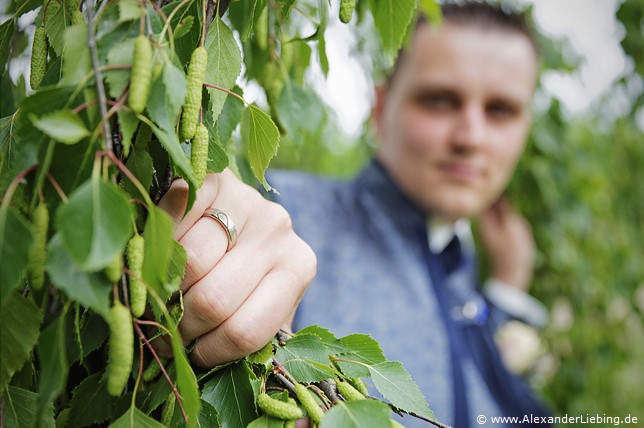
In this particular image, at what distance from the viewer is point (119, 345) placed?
1.15 feet

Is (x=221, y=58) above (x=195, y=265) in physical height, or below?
above

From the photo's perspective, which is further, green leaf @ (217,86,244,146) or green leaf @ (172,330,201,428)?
green leaf @ (217,86,244,146)

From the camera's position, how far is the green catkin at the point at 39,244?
35 centimetres

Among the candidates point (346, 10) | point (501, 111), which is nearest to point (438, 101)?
point (501, 111)

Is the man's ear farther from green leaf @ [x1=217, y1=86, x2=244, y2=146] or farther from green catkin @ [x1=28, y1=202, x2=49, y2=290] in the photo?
green catkin @ [x1=28, y1=202, x2=49, y2=290]

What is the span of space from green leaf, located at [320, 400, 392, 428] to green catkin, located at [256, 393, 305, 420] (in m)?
0.03

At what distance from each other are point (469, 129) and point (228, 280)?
4.02 feet

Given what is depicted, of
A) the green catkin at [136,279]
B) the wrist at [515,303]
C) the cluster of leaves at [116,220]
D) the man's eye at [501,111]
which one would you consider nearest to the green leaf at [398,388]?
the cluster of leaves at [116,220]

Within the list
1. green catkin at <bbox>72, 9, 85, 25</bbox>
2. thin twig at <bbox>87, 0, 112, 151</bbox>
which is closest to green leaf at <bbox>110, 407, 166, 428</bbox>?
thin twig at <bbox>87, 0, 112, 151</bbox>

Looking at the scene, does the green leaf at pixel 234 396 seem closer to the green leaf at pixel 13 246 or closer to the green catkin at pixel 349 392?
the green catkin at pixel 349 392

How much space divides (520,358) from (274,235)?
7.47 ft

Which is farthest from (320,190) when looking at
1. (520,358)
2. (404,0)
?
(520,358)

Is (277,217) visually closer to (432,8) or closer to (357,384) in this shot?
(357,384)

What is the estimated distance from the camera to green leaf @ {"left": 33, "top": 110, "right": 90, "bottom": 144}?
Answer: 335 millimetres
